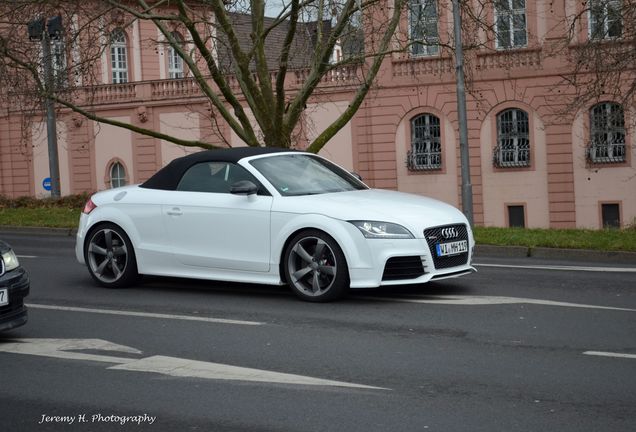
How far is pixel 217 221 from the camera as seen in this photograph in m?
11.9

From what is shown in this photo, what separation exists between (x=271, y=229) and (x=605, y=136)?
2865cm

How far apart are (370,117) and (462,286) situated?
30093mm

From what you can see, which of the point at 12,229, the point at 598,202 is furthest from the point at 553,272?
the point at 598,202

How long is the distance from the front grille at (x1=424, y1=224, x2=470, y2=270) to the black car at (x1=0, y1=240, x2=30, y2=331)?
3847 millimetres

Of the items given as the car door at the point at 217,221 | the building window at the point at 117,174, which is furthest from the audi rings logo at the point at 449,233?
the building window at the point at 117,174

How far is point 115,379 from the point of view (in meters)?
7.93

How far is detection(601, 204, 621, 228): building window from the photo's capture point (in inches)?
1499

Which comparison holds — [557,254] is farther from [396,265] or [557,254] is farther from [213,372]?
[213,372]

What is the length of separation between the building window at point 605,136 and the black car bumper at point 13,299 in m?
30.8

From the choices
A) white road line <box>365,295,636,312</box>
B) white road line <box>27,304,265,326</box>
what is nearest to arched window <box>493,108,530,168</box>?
white road line <box>365,295,636,312</box>

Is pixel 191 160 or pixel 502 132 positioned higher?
pixel 502 132

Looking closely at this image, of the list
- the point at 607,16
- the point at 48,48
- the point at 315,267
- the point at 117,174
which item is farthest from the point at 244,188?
the point at 117,174

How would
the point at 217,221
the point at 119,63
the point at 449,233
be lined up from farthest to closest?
the point at 119,63, the point at 217,221, the point at 449,233

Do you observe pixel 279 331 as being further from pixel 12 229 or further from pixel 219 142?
pixel 219 142
